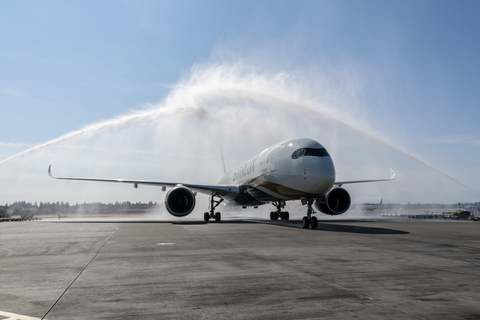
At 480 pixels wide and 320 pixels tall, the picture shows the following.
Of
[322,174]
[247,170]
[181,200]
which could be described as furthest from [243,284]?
[247,170]

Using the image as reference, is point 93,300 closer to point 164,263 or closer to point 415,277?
point 164,263

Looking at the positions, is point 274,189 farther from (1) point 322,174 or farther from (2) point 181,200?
(2) point 181,200

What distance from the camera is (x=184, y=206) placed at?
23.4 m

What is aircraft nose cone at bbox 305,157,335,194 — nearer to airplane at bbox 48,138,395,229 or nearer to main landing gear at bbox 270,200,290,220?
airplane at bbox 48,138,395,229

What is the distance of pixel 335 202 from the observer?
845 inches

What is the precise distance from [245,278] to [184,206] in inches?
713

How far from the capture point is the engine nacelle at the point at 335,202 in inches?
827

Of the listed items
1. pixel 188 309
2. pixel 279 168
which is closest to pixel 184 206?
pixel 279 168

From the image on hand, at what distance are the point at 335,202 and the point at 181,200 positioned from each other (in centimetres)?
1008

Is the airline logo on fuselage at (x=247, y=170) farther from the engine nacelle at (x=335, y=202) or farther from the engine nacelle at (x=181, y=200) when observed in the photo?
the engine nacelle at (x=335, y=202)

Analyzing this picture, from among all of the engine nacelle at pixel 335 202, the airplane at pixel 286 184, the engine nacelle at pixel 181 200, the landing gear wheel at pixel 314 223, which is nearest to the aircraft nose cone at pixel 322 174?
the airplane at pixel 286 184

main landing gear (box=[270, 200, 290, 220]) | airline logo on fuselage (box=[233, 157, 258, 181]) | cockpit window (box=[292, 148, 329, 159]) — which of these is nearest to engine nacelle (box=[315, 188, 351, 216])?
cockpit window (box=[292, 148, 329, 159])

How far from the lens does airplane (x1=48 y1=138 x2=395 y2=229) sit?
55.1ft

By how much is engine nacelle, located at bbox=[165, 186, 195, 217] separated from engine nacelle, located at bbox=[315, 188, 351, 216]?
8.30 m
